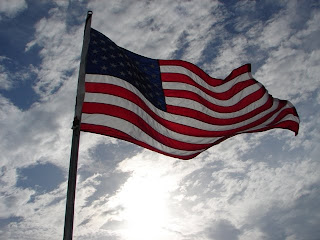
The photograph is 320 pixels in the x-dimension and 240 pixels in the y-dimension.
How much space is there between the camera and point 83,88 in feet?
34.0

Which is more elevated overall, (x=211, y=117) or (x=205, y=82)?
(x=205, y=82)

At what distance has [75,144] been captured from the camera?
Result: 29.5ft

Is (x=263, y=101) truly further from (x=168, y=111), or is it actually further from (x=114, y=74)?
(x=114, y=74)

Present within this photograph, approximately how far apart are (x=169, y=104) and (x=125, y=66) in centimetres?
265

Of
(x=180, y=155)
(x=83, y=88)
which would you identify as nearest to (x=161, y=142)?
(x=180, y=155)

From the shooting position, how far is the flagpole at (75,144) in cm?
779

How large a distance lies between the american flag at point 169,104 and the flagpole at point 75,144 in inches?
11.6

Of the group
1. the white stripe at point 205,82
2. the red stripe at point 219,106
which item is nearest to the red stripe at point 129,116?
the red stripe at point 219,106

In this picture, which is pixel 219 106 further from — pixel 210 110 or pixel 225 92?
pixel 225 92

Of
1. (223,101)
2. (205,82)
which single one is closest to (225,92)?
(223,101)

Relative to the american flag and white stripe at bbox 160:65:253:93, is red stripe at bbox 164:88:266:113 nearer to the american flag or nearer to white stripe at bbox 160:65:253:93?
the american flag

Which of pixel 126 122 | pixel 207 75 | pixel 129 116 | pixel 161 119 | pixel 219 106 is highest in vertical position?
pixel 207 75

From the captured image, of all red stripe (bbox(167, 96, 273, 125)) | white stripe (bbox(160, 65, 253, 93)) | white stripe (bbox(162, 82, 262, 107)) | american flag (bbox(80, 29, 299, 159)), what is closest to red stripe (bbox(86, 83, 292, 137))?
american flag (bbox(80, 29, 299, 159))

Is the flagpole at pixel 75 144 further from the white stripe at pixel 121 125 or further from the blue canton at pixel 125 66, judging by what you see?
the white stripe at pixel 121 125
